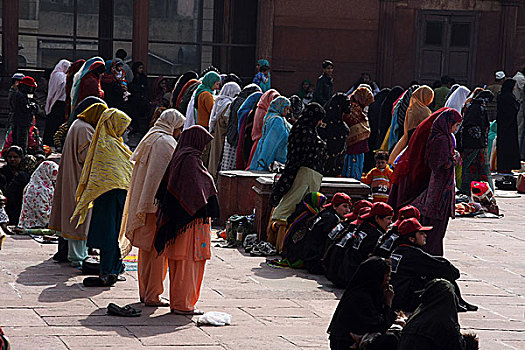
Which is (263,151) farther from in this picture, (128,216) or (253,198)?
(128,216)

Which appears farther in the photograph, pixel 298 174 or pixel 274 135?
pixel 274 135

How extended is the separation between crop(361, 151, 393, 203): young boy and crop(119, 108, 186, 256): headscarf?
4.16m

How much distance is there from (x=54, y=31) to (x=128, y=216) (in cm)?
2078

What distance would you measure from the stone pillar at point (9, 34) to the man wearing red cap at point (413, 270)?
12.9 m

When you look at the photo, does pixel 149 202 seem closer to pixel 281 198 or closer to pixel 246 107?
pixel 281 198

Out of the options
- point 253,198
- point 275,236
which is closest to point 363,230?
point 275,236

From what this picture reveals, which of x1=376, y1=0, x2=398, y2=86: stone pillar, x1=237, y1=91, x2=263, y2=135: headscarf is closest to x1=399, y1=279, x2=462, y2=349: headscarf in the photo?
x1=237, y1=91, x2=263, y2=135: headscarf

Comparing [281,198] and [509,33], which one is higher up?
[509,33]

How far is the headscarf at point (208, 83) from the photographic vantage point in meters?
13.6

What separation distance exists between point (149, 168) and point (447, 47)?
46.2ft

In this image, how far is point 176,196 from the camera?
295 inches

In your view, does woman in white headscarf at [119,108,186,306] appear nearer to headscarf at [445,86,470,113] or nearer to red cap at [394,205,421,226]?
red cap at [394,205,421,226]

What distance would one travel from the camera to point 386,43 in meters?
20.4

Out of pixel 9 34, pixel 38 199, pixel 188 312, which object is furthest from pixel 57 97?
pixel 188 312
